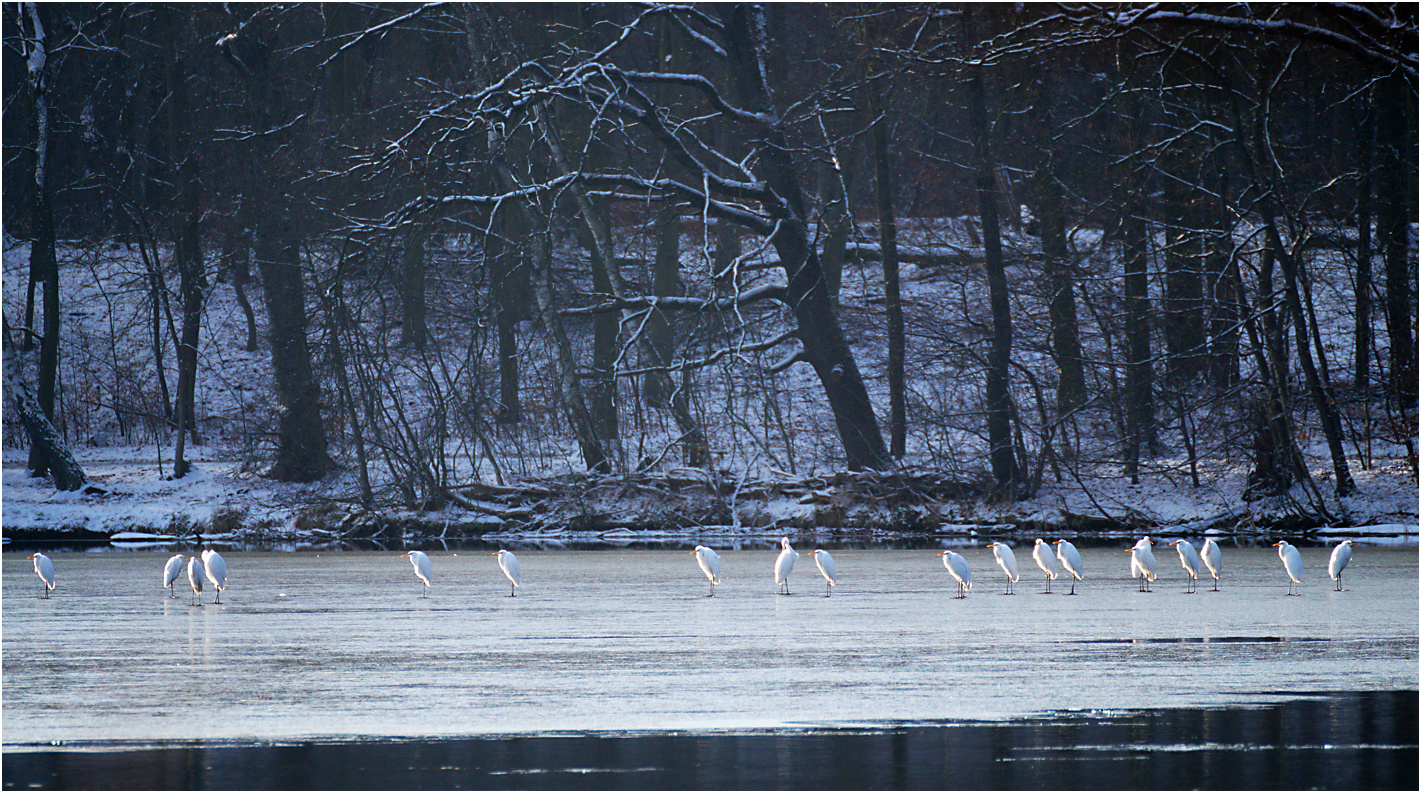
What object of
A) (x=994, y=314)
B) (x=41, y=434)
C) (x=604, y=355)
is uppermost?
(x=994, y=314)

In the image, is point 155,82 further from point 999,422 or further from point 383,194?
point 999,422

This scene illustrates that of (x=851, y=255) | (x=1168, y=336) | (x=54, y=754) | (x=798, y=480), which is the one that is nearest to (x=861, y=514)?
(x=798, y=480)

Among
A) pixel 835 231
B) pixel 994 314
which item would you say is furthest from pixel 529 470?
pixel 994 314

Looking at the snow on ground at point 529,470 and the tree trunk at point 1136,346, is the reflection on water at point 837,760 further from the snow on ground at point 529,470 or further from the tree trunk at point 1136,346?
the tree trunk at point 1136,346

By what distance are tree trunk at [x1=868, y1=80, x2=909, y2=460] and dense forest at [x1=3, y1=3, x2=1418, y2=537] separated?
66 mm

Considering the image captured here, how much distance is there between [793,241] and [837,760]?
2159 centimetres

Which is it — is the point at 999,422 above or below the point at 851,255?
below

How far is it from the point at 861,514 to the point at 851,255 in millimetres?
8340

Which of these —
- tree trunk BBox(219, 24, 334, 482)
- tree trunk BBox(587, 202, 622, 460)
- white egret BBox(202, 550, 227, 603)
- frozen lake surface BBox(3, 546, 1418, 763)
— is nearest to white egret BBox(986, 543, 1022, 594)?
frozen lake surface BBox(3, 546, 1418, 763)

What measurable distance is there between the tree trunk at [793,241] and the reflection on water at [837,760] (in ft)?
65.6

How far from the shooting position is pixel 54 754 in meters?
6.15

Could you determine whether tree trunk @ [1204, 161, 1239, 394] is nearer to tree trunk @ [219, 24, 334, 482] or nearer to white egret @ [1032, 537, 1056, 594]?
white egret @ [1032, 537, 1056, 594]

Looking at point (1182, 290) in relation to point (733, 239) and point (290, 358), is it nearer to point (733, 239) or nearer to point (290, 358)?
point (733, 239)

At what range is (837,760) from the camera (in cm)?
595
